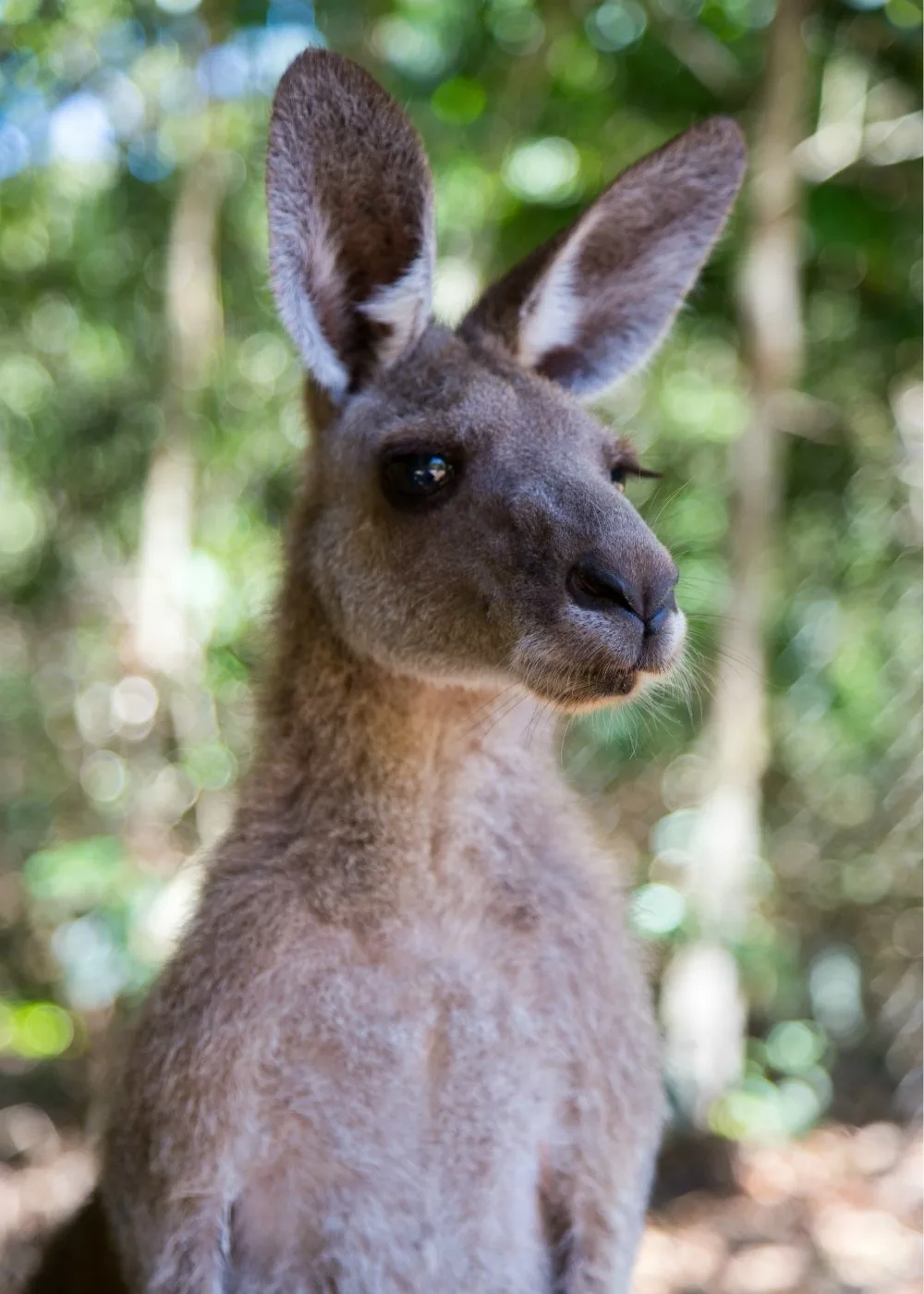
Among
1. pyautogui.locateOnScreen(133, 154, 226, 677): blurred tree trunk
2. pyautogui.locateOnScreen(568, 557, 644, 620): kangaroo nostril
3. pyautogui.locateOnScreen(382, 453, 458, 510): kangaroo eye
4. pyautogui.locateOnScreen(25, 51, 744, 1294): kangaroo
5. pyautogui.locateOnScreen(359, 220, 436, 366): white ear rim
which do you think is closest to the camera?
pyautogui.locateOnScreen(568, 557, 644, 620): kangaroo nostril

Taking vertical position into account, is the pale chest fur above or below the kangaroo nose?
below

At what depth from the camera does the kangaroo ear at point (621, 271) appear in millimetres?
2277

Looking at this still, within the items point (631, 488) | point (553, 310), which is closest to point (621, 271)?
point (553, 310)

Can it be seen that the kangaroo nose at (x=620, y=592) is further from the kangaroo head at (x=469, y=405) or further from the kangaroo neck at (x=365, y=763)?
the kangaroo neck at (x=365, y=763)

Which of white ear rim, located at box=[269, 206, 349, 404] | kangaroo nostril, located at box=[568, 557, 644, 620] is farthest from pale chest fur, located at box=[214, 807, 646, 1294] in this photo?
white ear rim, located at box=[269, 206, 349, 404]

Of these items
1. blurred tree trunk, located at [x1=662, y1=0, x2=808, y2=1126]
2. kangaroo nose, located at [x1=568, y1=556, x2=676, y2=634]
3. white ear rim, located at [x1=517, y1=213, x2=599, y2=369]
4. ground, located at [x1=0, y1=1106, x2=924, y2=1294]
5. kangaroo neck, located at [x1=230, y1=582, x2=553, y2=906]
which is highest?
white ear rim, located at [x1=517, y1=213, x2=599, y2=369]

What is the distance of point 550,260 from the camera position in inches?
88.4

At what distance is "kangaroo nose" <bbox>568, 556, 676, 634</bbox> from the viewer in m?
1.77

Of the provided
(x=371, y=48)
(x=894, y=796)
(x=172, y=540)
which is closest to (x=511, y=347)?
(x=172, y=540)

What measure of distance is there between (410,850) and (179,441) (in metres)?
2.89

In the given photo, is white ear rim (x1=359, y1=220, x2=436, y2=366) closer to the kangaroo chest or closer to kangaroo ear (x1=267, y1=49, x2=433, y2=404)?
kangaroo ear (x1=267, y1=49, x2=433, y2=404)

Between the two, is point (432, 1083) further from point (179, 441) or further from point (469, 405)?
point (179, 441)

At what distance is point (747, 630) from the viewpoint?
4.68 m

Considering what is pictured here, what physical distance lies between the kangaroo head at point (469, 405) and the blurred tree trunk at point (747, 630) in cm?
221
